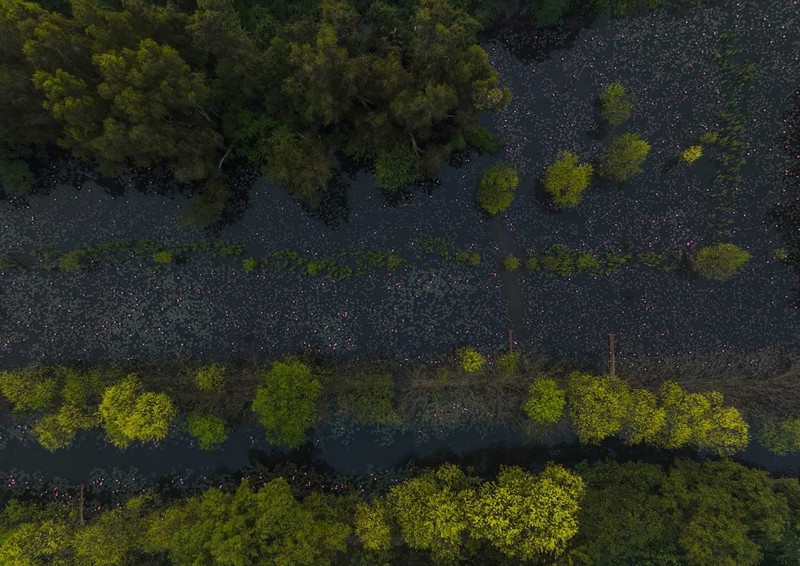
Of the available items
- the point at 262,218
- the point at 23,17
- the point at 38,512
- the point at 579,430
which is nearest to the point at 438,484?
the point at 579,430

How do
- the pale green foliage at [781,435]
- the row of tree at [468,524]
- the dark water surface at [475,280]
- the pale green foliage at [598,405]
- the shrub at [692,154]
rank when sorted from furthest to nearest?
the dark water surface at [475,280] → the shrub at [692,154] → the pale green foliage at [781,435] → the pale green foliage at [598,405] → the row of tree at [468,524]

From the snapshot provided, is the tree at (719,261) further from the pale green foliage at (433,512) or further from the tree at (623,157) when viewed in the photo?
the pale green foliage at (433,512)

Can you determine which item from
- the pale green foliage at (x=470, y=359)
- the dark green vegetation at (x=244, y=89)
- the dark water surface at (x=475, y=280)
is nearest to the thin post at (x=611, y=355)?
the dark water surface at (x=475, y=280)

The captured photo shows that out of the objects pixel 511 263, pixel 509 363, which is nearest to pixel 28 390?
pixel 509 363

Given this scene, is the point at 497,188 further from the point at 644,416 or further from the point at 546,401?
the point at 644,416

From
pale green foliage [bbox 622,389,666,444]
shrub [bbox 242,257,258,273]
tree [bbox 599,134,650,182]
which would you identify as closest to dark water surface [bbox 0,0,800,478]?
shrub [bbox 242,257,258,273]
